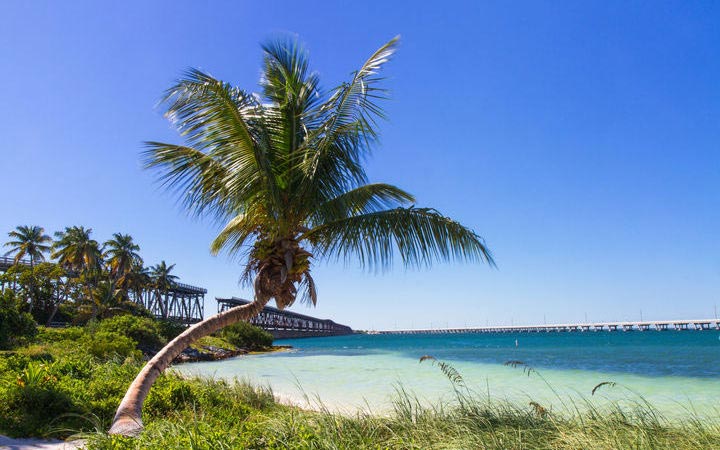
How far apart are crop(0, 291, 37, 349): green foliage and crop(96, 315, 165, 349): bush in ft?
29.0

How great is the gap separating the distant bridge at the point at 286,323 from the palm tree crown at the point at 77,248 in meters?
37.1

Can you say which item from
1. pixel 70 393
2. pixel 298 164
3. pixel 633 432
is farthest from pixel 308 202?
pixel 70 393

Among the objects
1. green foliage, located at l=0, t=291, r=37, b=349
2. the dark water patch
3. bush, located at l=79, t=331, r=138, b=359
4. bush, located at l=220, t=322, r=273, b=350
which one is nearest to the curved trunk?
bush, located at l=79, t=331, r=138, b=359

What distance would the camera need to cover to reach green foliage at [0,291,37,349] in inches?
704

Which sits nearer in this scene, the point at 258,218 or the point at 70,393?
the point at 258,218

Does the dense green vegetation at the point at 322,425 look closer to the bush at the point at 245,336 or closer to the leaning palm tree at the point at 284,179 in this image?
the leaning palm tree at the point at 284,179

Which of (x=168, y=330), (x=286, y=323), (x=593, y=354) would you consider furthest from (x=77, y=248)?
(x=286, y=323)

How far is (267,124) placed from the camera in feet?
21.8

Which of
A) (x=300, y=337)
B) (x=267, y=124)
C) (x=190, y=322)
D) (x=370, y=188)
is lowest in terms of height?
(x=300, y=337)

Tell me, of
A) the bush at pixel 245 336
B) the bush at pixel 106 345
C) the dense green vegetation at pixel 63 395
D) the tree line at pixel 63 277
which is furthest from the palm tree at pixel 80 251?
the dense green vegetation at pixel 63 395

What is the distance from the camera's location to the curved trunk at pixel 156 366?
5.02m

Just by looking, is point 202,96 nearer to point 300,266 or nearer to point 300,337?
point 300,266

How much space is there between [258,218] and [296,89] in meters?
2.01

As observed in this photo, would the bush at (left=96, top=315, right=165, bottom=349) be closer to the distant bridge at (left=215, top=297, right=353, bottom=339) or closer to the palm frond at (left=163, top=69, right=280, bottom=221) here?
the palm frond at (left=163, top=69, right=280, bottom=221)
